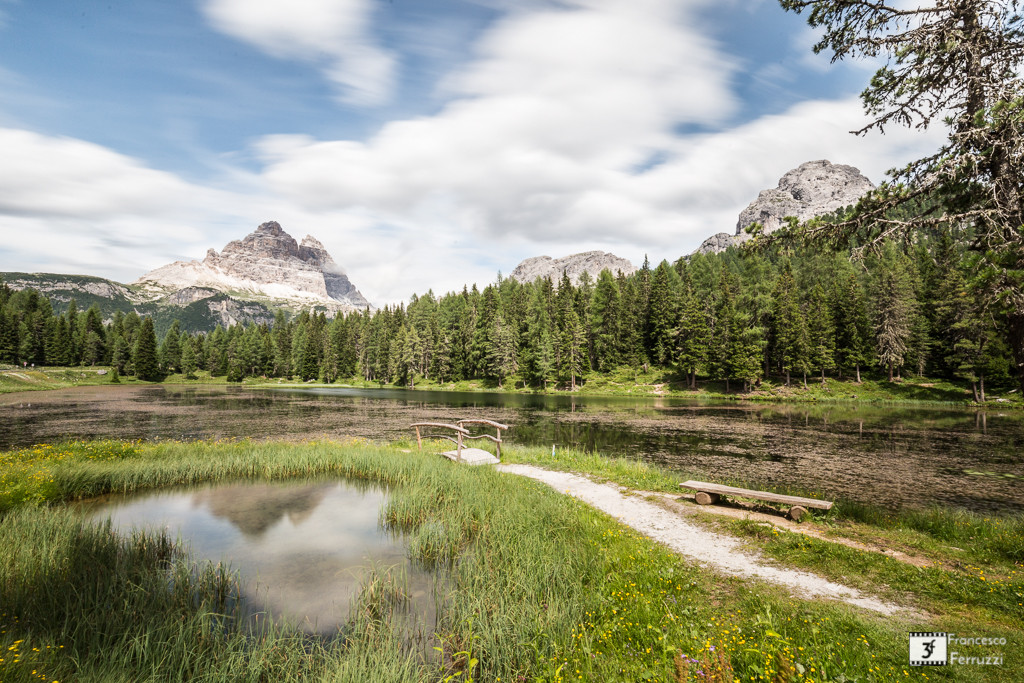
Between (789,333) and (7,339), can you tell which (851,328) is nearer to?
(789,333)

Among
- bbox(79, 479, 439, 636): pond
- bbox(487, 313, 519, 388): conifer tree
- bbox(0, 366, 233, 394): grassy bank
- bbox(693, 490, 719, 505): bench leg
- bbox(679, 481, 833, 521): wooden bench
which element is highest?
bbox(487, 313, 519, 388): conifer tree

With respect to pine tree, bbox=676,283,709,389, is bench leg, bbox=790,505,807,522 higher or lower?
lower

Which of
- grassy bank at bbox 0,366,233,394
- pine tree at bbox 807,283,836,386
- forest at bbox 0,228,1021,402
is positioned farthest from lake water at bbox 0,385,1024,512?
grassy bank at bbox 0,366,233,394

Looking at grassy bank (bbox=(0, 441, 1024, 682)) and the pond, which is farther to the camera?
the pond

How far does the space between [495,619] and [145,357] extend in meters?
144

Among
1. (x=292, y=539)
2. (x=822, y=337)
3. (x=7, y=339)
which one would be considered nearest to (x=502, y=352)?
(x=822, y=337)

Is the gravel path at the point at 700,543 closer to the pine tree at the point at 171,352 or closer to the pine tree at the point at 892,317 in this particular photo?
the pine tree at the point at 892,317

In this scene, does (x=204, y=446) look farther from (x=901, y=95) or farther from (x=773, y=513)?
(x=901, y=95)

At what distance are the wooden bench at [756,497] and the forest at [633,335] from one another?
25439 millimetres

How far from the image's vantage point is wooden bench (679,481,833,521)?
39.7ft

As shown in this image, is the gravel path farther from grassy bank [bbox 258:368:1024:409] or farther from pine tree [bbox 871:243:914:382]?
pine tree [bbox 871:243:914:382]

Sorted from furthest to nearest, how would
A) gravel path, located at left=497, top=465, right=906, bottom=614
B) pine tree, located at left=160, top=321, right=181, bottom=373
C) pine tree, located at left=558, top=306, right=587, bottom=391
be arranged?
pine tree, located at left=160, top=321, right=181, bottom=373, pine tree, located at left=558, top=306, right=587, bottom=391, gravel path, located at left=497, top=465, right=906, bottom=614

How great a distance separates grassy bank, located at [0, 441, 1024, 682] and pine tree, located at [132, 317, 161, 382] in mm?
131138

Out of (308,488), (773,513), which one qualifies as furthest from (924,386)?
(308,488)
